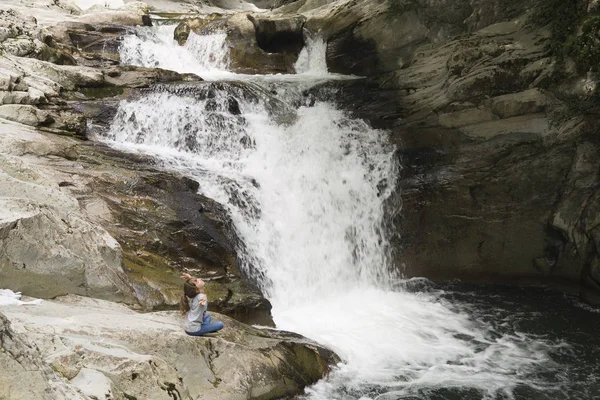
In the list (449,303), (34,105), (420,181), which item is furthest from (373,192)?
(34,105)

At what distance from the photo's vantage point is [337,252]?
13.8m

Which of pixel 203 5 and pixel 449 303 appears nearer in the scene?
pixel 449 303

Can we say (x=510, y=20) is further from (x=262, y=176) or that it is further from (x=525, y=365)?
(x=525, y=365)

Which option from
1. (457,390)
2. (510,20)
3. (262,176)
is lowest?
(457,390)

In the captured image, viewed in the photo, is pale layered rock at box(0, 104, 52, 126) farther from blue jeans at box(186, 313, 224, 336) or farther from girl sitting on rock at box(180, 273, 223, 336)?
blue jeans at box(186, 313, 224, 336)

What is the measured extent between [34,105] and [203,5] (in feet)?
88.8

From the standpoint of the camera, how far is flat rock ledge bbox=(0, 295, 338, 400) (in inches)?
157

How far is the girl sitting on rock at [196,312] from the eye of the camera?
23.2 feet

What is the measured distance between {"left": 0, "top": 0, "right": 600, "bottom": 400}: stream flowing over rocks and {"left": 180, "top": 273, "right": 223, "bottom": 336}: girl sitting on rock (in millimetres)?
165

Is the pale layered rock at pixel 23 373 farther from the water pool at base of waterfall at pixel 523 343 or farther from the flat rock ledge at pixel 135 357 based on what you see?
the water pool at base of waterfall at pixel 523 343

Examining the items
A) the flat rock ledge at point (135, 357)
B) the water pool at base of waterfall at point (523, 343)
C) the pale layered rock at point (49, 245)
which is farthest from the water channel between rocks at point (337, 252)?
the pale layered rock at point (49, 245)

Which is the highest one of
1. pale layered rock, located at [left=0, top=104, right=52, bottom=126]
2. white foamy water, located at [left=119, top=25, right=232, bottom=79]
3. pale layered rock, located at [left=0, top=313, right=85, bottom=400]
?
white foamy water, located at [left=119, top=25, right=232, bottom=79]

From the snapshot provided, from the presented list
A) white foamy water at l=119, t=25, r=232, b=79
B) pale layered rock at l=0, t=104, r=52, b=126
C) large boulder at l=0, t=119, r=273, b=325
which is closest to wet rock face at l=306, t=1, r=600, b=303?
large boulder at l=0, t=119, r=273, b=325

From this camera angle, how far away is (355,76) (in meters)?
19.6
